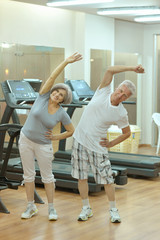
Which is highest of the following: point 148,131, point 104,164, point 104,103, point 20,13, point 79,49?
point 20,13

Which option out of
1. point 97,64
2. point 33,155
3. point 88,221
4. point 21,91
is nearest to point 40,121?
point 33,155

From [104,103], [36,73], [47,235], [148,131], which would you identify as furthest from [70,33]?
[47,235]

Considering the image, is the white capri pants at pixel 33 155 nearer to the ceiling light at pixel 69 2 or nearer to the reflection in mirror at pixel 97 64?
the ceiling light at pixel 69 2

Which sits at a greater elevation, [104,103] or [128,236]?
[104,103]

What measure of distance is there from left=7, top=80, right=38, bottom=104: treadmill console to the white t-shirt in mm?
1960

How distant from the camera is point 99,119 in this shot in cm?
445

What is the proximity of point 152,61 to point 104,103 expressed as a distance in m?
6.24

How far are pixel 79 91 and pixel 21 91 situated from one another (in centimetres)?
134

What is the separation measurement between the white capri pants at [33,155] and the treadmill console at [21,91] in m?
1.77

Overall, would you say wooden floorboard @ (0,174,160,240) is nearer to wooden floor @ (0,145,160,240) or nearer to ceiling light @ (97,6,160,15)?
wooden floor @ (0,145,160,240)

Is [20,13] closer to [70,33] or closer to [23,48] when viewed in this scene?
[23,48]

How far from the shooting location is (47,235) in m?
4.25

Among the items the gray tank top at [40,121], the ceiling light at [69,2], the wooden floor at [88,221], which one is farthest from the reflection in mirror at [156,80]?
the gray tank top at [40,121]

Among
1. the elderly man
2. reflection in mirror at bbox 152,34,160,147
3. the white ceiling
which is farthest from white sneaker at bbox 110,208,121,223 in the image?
reflection in mirror at bbox 152,34,160,147
